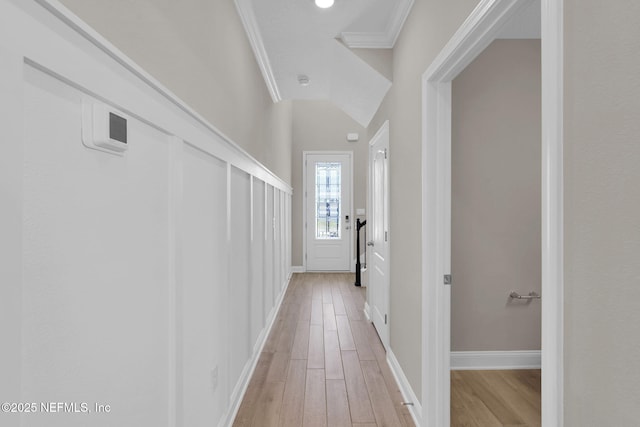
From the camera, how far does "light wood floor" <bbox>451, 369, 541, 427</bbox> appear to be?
2033 millimetres

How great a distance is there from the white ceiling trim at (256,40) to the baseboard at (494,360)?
2826 mm

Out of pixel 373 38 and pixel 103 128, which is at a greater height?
pixel 373 38

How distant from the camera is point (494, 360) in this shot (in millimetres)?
2715

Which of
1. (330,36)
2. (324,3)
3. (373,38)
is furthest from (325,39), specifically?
(324,3)

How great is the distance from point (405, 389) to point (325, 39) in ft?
8.55

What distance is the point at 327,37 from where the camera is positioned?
109 inches

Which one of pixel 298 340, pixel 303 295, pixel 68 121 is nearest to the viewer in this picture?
pixel 68 121

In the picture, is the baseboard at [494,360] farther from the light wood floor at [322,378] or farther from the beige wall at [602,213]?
the beige wall at [602,213]

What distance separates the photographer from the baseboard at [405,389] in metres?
1.96

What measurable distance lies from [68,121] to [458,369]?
2.89 meters

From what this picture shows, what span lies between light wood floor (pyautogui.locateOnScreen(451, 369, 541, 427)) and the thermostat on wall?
2180mm

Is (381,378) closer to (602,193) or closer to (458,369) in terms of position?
(458,369)

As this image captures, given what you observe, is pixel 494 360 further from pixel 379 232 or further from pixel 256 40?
pixel 256 40

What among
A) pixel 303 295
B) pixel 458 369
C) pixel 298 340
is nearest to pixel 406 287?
pixel 458 369
